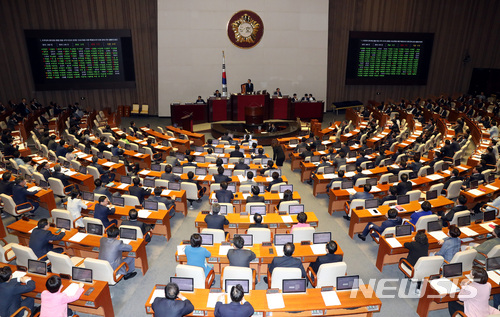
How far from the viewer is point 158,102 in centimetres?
2308

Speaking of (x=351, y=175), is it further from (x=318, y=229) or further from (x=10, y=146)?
(x=10, y=146)

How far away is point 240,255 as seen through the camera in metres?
6.41

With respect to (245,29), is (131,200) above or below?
below

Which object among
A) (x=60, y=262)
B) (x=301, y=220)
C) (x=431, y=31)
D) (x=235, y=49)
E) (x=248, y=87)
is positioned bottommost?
(x=60, y=262)

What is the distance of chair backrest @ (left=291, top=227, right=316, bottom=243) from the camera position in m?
7.39

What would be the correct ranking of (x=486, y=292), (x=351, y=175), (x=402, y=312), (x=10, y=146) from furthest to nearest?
(x=10, y=146), (x=351, y=175), (x=402, y=312), (x=486, y=292)

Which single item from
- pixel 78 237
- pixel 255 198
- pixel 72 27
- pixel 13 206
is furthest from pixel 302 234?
pixel 72 27

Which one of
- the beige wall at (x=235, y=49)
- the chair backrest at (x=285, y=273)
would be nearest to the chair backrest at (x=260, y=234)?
the chair backrest at (x=285, y=273)

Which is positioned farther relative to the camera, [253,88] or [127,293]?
[253,88]

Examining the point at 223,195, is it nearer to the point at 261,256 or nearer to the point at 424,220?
the point at 261,256

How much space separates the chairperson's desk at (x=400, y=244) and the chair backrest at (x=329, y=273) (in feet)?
5.79

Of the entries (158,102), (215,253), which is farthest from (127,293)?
(158,102)

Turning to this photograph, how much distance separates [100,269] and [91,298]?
2.35ft

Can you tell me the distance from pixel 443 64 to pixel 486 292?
2510cm
